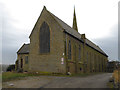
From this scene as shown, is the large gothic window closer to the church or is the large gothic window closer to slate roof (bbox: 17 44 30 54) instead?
the church

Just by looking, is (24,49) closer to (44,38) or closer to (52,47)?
(44,38)

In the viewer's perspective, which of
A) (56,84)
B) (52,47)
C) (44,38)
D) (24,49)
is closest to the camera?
(56,84)

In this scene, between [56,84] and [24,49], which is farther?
[24,49]

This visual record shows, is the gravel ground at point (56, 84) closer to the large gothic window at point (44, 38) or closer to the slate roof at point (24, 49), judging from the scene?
the large gothic window at point (44, 38)

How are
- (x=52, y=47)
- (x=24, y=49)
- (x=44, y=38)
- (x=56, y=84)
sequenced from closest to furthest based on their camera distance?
1. (x=56, y=84)
2. (x=52, y=47)
3. (x=44, y=38)
4. (x=24, y=49)

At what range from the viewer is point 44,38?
29938 millimetres

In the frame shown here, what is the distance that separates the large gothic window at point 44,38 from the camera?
29.3 m

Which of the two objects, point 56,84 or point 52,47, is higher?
point 52,47

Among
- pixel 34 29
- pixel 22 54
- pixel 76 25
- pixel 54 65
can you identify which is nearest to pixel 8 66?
pixel 22 54

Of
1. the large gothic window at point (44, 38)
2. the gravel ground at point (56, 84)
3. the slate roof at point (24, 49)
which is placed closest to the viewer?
the gravel ground at point (56, 84)

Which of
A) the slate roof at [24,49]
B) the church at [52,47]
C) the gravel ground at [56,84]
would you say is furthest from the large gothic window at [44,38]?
the gravel ground at [56,84]

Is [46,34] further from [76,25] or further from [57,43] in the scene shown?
[76,25]

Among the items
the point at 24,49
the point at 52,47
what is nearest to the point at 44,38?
the point at 52,47

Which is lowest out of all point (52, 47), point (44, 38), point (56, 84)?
point (56, 84)
